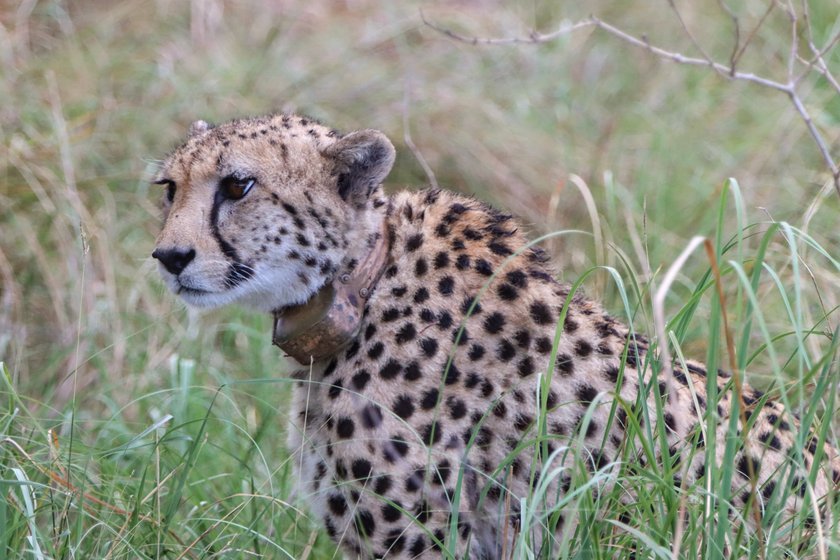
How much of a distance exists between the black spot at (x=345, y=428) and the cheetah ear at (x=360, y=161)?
0.62m

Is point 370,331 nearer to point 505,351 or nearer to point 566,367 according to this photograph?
point 505,351

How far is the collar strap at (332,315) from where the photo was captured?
3359 millimetres

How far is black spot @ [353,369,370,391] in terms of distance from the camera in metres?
3.33

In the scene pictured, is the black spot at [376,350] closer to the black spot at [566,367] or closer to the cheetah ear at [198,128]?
the black spot at [566,367]

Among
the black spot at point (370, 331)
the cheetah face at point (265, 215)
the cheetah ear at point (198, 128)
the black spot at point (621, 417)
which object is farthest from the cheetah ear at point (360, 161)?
the black spot at point (621, 417)

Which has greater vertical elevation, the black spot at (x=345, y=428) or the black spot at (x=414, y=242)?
the black spot at (x=414, y=242)

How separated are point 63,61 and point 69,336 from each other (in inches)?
75.2

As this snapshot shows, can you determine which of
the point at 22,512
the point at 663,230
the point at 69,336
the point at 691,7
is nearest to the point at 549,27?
the point at 691,7

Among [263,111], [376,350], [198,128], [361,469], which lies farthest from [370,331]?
[263,111]

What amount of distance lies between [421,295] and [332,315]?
249 mm

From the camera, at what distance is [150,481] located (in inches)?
151

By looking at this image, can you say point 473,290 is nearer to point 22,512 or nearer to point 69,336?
point 22,512

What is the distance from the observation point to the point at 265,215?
11.3 feet

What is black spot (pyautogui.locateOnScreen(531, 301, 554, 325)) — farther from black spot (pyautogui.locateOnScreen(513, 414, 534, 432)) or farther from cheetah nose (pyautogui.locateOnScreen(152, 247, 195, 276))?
cheetah nose (pyautogui.locateOnScreen(152, 247, 195, 276))
